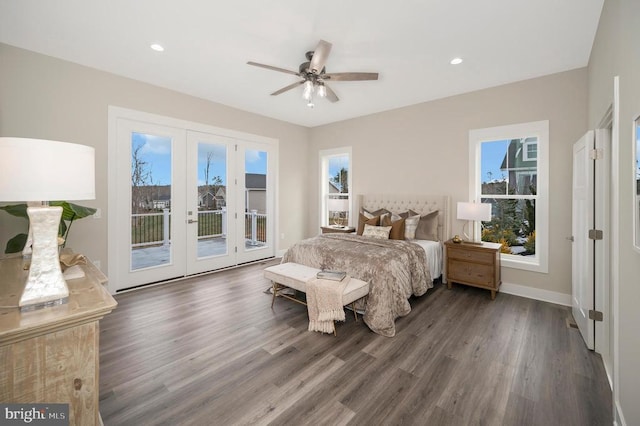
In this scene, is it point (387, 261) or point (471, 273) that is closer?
point (387, 261)

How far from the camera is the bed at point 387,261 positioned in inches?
113

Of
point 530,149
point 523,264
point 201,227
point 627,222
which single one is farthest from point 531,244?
point 201,227

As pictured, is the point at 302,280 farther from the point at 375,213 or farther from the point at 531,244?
the point at 531,244

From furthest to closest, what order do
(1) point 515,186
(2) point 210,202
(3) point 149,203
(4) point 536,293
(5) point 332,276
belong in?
(2) point 210,202 → (3) point 149,203 → (1) point 515,186 → (4) point 536,293 → (5) point 332,276

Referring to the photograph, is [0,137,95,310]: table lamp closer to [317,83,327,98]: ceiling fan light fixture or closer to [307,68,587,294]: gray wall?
[317,83,327,98]: ceiling fan light fixture

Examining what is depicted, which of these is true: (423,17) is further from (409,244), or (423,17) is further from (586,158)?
(409,244)

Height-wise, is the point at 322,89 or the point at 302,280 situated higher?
the point at 322,89

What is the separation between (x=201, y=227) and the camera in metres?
4.73

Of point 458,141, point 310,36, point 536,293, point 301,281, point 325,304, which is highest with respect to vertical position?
point 310,36

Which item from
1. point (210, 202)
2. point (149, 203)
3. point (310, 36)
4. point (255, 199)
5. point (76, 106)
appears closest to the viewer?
point (310, 36)

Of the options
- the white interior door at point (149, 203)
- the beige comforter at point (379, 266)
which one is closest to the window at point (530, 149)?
the beige comforter at point (379, 266)

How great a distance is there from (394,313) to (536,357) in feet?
4.04

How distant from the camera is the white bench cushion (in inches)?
109

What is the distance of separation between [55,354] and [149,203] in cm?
344
